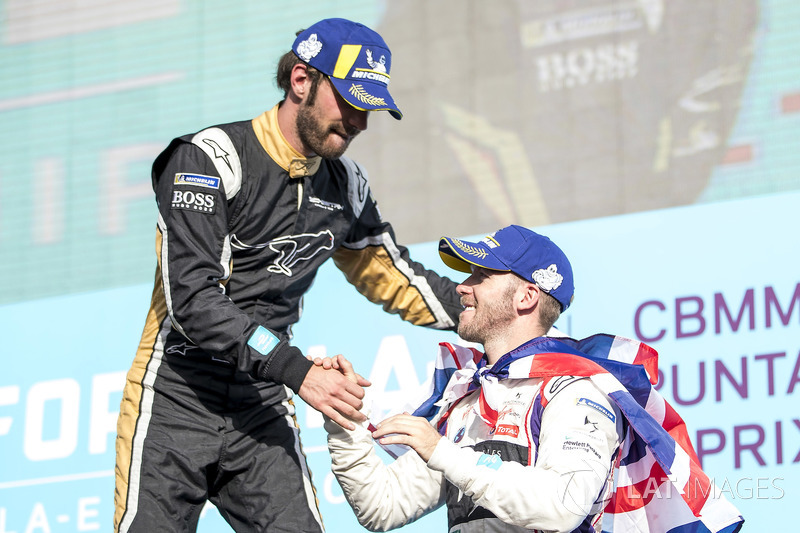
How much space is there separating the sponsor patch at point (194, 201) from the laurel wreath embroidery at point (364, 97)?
439 mm

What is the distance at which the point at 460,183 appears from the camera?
5.54 m

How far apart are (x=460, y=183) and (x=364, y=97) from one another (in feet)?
9.31

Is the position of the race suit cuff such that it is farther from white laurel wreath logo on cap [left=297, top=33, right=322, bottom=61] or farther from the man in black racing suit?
white laurel wreath logo on cap [left=297, top=33, right=322, bottom=61]

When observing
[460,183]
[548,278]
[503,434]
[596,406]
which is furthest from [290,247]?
[460,183]

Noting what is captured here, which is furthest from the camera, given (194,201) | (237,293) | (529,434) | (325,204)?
(325,204)

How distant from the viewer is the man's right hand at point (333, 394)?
2.39m

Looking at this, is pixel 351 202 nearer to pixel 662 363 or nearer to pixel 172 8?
A: pixel 662 363

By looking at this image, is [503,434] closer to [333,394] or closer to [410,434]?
[410,434]

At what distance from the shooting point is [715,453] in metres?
3.49

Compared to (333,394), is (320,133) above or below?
above

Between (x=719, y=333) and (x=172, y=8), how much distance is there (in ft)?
13.1

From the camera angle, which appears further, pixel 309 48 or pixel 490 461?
pixel 309 48

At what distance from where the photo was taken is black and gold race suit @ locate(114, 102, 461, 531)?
259cm

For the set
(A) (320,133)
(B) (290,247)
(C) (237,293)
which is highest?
(A) (320,133)
